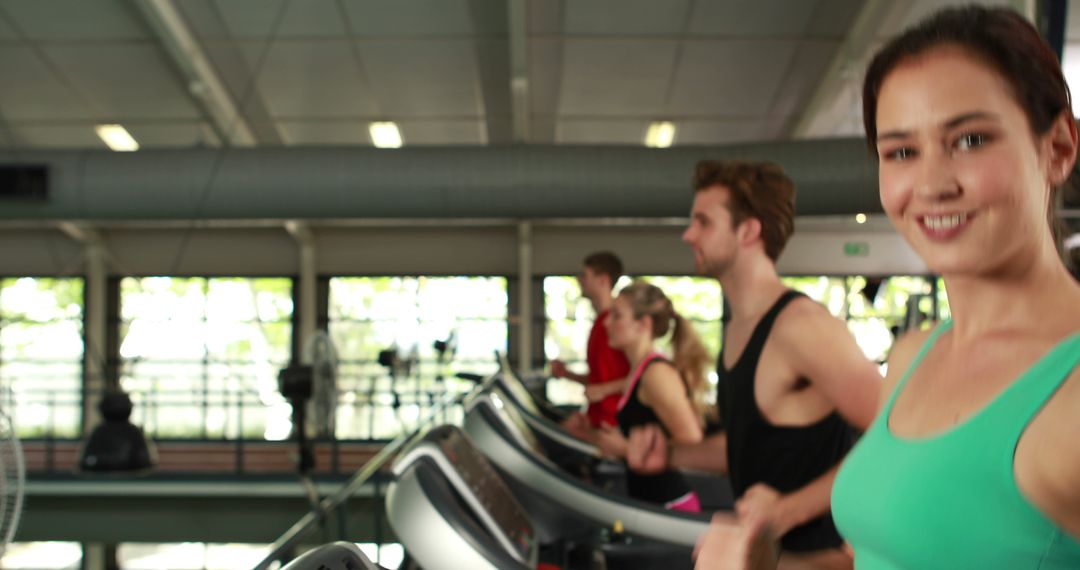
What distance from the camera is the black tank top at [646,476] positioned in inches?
99.2

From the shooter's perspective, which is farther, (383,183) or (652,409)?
(383,183)

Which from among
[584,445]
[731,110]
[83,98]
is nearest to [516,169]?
[731,110]

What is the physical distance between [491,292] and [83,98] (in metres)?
4.76

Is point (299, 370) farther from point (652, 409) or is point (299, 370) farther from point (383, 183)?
point (383, 183)

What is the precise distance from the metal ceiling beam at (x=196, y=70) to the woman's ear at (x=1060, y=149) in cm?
655

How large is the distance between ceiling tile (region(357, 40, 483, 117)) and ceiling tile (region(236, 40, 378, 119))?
0.15 meters

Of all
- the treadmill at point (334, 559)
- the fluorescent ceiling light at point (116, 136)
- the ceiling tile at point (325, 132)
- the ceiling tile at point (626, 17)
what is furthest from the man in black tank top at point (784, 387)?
the fluorescent ceiling light at point (116, 136)

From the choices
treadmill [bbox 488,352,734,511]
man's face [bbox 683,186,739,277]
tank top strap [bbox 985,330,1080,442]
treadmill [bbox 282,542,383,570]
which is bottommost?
treadmill [bbox 488,352,734,511]

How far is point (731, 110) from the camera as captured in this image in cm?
849

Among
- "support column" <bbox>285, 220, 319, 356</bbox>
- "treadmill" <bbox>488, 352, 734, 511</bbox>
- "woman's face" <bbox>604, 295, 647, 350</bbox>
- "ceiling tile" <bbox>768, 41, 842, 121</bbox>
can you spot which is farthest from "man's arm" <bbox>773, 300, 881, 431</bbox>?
"support column" <bbox>285, 220, 319, 356</bbox>

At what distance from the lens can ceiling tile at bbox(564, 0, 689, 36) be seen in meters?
6.86

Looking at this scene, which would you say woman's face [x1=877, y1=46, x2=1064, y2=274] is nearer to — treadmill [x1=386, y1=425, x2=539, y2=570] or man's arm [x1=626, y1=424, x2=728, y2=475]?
treadmill [x1=386, y1=425, x2=539, y2=570]

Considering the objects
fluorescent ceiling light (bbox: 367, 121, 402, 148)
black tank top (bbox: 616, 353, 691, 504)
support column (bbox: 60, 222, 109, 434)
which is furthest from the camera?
support column (bbox: 60, 222, 109, 434)

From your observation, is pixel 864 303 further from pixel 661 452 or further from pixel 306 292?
pixel 661 452
